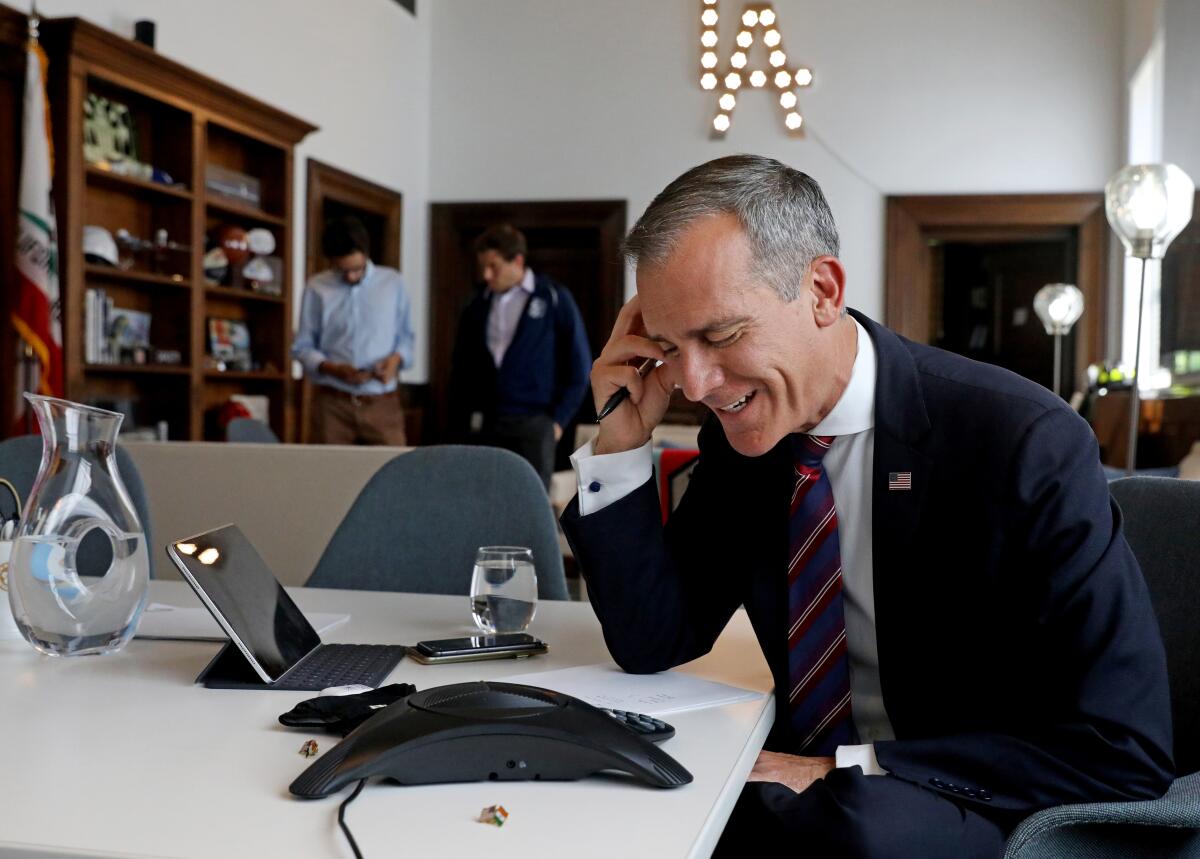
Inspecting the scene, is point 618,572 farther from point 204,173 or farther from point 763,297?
point 204,173

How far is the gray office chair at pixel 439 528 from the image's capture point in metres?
1.90

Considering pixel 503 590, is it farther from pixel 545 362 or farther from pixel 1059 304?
pixel 1059 304

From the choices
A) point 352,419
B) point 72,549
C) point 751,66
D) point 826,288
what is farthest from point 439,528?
point 751,66

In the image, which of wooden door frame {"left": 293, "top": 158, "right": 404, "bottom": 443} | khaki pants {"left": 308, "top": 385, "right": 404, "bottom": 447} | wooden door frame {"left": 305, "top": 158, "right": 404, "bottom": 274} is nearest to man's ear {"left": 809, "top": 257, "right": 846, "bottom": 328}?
khaki pants {"left": 308, "top": 385, "right": 404, "bottom": 447}

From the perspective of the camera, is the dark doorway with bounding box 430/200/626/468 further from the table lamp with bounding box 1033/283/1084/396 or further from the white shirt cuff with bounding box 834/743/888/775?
the white shirt cuff with bounding box 834/743/888/775

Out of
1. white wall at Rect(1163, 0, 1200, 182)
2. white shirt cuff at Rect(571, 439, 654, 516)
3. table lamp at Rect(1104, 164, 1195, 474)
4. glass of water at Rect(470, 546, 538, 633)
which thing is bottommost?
glass of water at Rect(470, 546, 538, 633)

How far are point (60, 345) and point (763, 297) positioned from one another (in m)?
3.80

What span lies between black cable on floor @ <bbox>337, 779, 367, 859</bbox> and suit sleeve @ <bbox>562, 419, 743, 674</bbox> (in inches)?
18.6

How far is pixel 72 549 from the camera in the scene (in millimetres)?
1196

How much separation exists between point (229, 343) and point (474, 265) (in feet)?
8.74

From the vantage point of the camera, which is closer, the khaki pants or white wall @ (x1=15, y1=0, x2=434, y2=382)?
white wall @ (x1=15, y1=0, x2=434, y2=382)

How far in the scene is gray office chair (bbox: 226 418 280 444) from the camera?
179 inches

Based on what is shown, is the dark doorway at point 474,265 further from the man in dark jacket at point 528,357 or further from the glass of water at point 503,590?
the glass of water at point 503,590

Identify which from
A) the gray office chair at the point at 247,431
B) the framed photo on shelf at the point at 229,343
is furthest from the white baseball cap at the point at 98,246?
the framed photo on shelf at the point at 229,343
